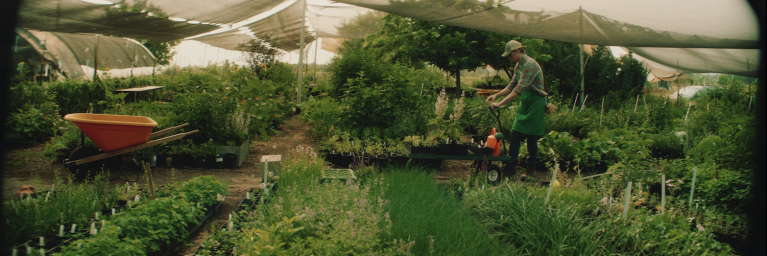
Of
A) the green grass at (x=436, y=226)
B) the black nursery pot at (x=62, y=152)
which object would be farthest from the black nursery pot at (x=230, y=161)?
the green grass at (x=436, y=226)

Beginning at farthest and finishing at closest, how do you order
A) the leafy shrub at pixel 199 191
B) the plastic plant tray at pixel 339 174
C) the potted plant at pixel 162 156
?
the potted plant at pixel 162 156 → the plastic plant tray at pixel 339 174 → the leafy shrub at pixel 199 191

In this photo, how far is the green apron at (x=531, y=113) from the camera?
4.84m

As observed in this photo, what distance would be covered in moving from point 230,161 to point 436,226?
165 inches

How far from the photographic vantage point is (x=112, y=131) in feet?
12.1

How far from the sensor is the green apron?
4.84 metres

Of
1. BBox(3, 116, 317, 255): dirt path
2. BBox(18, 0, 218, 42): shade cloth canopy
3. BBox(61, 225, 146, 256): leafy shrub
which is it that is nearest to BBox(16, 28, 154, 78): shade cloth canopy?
BBox(18, 0, 218, 42): shade cloth canopy

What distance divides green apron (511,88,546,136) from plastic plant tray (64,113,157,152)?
4121mm

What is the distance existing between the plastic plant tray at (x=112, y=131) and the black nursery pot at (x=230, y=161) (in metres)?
1.84

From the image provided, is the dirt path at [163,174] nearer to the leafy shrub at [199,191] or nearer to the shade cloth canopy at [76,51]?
the leafy shrub at [199,191]

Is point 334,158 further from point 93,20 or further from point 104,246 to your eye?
point 93,20

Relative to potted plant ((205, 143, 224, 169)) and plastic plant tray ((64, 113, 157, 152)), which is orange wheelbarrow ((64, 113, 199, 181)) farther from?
potted plant ((205, 143, 224, 169))

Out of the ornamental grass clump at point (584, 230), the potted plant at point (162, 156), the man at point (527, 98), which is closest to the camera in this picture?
the ornamental grass clump at point (584, 230)

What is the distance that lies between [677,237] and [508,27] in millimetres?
2620

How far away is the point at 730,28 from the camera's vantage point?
3059 millimetres
